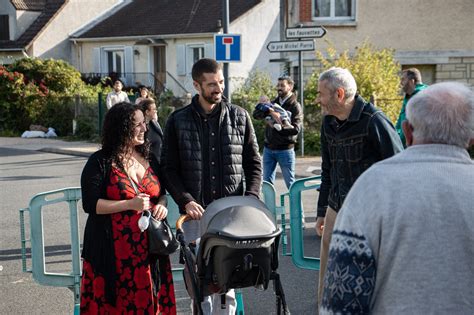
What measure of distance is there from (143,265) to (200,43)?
32.0m

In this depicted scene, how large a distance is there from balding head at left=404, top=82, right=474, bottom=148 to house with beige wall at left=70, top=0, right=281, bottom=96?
3149 cm

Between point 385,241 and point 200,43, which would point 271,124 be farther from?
point 200,43

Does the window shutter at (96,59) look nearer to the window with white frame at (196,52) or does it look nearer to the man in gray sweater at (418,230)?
the window with white frame at (196,52)

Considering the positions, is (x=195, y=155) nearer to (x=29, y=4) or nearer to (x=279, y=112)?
(x=279, y=112)

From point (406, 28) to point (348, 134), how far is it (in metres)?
21.6

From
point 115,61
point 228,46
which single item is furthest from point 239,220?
point 115,61

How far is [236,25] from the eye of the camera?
35625 millimetres

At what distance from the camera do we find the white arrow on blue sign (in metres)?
14.2

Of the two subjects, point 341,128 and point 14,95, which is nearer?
point 341,128

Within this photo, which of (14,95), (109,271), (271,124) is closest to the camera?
(109,271)

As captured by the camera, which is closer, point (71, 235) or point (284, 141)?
point (71, 235)

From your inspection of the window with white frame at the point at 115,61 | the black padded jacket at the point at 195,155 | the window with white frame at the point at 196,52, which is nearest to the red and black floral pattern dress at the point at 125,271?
the black padded jacket at the point at 195,155

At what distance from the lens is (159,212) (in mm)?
4914

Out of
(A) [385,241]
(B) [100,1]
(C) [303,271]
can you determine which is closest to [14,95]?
(B) [100,1]
